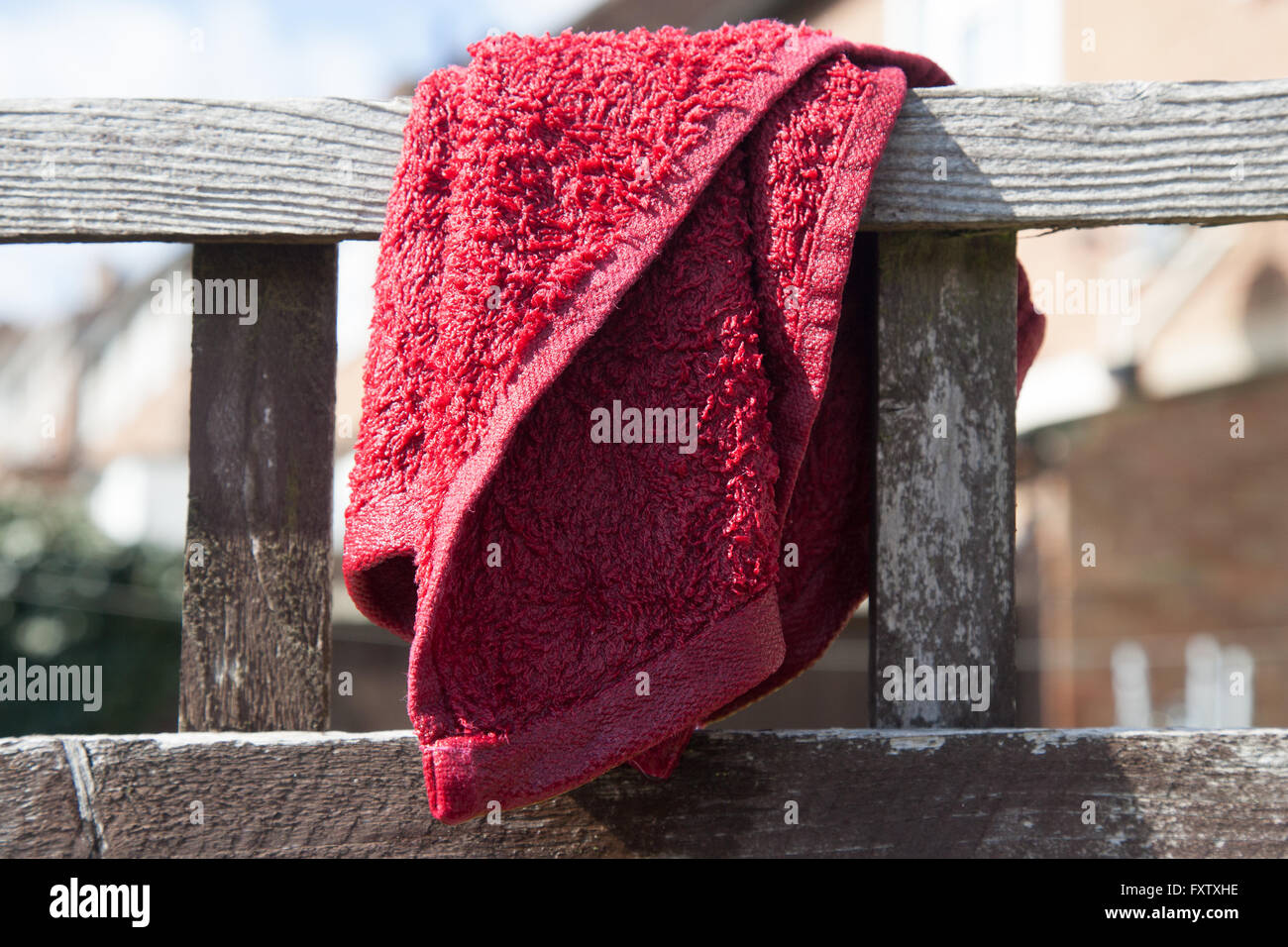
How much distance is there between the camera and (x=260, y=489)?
56.1 inches

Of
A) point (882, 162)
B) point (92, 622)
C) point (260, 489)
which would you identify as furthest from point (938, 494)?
point (92, 622)

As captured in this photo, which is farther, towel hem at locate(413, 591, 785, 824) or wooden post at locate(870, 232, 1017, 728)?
wooden post at locate(870, 232, 1017, 728)

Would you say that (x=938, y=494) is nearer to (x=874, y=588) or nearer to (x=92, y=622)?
(x=874, y=588)

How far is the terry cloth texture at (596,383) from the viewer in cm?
115

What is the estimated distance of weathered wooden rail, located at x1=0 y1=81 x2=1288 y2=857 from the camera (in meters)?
1.34

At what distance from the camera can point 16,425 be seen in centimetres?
2355

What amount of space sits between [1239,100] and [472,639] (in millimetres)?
1163

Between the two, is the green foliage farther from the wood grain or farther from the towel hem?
the towel hem

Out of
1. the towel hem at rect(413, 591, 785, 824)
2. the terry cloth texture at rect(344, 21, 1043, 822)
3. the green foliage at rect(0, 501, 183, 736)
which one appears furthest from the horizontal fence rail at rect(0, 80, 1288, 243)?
the green foliage at rect(0, 501, 183, 736)

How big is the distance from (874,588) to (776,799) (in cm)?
30

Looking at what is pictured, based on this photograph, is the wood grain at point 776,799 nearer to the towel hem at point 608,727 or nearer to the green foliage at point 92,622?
the towel hem at point 608,727

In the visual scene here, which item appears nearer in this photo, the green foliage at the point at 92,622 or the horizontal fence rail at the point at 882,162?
the horizontal fence rail at the point at 882,162

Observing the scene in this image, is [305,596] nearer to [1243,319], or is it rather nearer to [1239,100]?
[1239,100]

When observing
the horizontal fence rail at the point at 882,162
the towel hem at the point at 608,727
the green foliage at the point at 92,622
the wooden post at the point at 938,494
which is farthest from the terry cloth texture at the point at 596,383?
the green foliage at the point at 92,622
